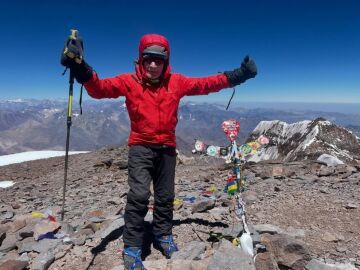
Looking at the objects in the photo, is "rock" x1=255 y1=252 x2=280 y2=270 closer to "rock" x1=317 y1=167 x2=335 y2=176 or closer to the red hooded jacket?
the red hooded jacket

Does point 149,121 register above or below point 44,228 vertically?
above

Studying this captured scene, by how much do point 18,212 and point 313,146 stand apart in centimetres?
1206

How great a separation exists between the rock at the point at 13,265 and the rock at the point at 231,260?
9.94 ft

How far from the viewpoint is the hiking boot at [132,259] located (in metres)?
5.41

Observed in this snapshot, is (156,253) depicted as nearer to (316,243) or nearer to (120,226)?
(120,226)

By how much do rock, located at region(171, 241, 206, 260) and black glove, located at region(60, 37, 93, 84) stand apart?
319cm

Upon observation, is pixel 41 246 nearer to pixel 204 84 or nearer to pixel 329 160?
pixel 204 84

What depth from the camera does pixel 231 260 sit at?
4914 millimetres

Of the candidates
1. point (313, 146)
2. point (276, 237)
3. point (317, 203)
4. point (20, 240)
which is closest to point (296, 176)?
point (317, 203)

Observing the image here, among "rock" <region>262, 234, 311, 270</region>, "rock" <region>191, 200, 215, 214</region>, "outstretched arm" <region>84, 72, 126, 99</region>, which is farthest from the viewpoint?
"rock" <region>191, 200, 215, 214</region>

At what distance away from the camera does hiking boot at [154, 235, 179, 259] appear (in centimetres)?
605

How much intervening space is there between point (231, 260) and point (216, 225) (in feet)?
7.43

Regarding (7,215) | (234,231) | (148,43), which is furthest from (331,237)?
(7,215)

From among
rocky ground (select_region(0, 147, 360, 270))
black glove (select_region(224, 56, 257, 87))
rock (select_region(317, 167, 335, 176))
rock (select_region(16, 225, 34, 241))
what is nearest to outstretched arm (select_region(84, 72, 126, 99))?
black glove (select_region(224, 56, 257, 87))
